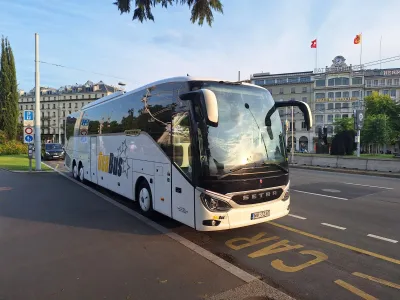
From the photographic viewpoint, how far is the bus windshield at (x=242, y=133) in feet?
17.9

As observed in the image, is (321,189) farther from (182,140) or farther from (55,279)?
(55,279)

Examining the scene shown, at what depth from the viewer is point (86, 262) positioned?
4770 millimetres

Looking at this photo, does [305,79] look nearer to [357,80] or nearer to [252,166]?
[357,80]

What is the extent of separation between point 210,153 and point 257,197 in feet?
4.26

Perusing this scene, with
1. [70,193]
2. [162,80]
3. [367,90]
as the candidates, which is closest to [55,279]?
[162,80]

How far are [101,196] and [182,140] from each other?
18.8 feet

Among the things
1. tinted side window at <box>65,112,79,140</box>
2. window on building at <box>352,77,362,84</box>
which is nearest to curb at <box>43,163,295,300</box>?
tinted side window at <box>65,112,79,140</box>

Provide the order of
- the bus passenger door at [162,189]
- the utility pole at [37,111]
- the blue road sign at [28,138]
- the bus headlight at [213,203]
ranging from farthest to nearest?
the utility pole at [37,111] < the blue road sign at [28,138] < the bus passenger door at [162,189] < the bus headlight at [213,203]

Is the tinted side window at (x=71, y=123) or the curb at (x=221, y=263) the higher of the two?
the tinted side window at (x=71, y=123)

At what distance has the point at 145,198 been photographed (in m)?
7.50

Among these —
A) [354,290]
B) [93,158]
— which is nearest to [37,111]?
[93,158]

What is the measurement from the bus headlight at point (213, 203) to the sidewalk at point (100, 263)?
845mm

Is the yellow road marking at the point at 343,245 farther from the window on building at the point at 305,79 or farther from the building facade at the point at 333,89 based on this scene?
the window on building at the point at 305,79

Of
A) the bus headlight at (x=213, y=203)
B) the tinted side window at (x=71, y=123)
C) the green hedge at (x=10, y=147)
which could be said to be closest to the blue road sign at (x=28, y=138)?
the tinted side window at (x=71, y=123)
